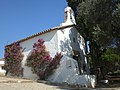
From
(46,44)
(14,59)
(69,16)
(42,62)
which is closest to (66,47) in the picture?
(46,44)

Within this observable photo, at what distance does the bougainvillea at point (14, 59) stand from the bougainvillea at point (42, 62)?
91.2 inches

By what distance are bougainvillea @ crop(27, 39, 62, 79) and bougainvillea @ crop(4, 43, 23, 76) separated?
7.60ft

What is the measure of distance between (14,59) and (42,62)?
12.6 ft

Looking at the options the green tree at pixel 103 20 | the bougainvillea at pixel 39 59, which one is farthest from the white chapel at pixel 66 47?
the green tree at pixel 103 20

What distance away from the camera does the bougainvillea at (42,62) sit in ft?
82.3

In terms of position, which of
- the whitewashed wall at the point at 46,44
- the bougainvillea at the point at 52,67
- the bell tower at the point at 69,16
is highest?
the bell tower at the point at 69,16

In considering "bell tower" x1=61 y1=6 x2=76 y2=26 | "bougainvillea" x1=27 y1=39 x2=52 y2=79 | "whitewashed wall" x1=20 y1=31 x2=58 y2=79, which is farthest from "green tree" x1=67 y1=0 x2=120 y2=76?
"bell tower" x1=61 y1=6 x2=76 y2=26

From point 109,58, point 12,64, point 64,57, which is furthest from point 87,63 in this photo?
point 12,64

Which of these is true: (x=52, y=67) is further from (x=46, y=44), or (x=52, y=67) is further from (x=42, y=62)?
(x=46, y=44)

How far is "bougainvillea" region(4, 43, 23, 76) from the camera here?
89.8 ft

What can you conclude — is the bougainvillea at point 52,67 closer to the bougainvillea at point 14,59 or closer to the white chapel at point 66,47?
the white chapel at point 66,47

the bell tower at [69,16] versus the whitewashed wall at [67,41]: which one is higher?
the bell tower at [69,16]

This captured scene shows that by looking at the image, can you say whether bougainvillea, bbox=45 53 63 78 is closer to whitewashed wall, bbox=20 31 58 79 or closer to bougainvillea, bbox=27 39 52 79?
bougainvillea, bbox=27 39 52 79

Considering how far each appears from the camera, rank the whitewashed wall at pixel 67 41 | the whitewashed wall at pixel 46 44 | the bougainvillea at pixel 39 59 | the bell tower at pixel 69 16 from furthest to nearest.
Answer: the bell tower at pixel 69 16 < the whitewashed wall at pixel 67 41 < the whitewashed wall at pixel 46 44 < the bougainvillea at pixel 39 59
